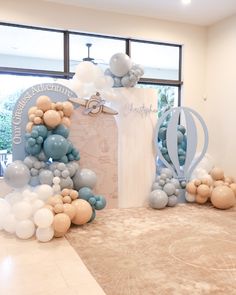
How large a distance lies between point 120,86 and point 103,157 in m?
1.20

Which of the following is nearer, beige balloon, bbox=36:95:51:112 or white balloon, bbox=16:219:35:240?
white balloon, bbox=16:219:35:240

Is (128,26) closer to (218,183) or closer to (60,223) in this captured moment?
(218,183)

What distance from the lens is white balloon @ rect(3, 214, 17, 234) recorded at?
3658mm

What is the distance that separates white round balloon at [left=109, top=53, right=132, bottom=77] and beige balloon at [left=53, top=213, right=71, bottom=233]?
8.07 ft

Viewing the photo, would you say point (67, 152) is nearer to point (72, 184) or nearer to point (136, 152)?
point (72, 184)

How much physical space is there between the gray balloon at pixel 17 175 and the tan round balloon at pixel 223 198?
292cm

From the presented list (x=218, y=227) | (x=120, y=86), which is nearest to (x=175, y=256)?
(x=218, y=227)

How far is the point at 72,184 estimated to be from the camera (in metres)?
4.31

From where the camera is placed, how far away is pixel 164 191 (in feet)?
16.5

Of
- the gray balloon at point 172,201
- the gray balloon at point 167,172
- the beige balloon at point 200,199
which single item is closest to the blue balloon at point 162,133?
the gray balloon at point 167,172

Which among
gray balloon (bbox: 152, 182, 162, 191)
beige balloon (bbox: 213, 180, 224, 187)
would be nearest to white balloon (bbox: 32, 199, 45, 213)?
gray balloon (bbox: 152, 182, 162, 191)

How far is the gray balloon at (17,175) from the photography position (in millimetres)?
3939

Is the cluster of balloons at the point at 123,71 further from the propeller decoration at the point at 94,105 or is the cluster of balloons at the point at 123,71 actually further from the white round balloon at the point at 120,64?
the propeller decoration at the point at 94,105

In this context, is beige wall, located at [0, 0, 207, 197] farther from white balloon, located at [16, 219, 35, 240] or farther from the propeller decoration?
white balloon, located at [16, 219, 35, 240]
